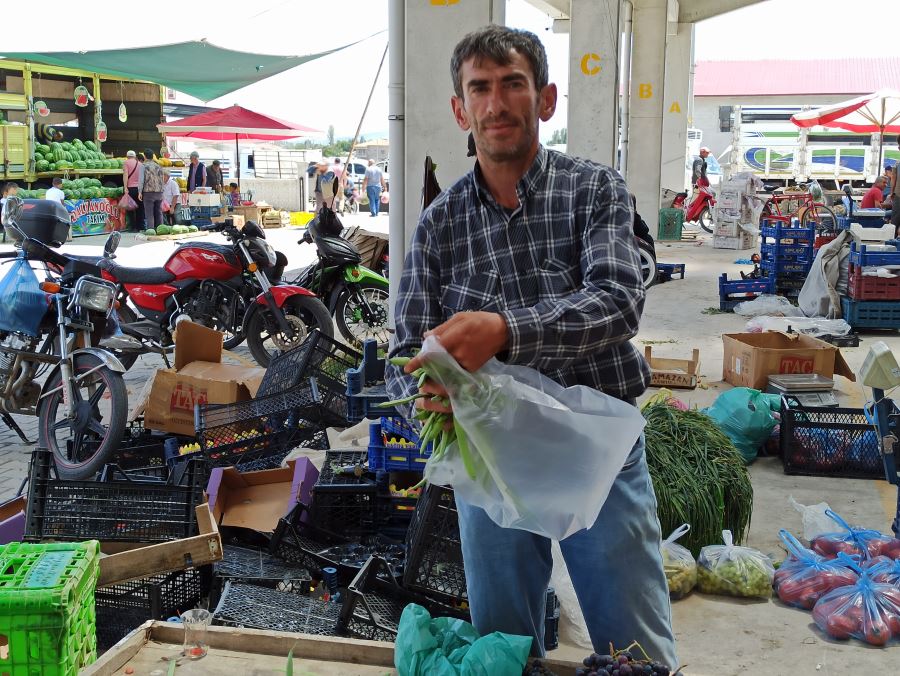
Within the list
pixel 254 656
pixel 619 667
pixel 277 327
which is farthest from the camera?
pixel 277 327

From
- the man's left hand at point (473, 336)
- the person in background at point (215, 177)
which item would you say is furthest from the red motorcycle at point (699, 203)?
the man's left hand at point (473, 336)

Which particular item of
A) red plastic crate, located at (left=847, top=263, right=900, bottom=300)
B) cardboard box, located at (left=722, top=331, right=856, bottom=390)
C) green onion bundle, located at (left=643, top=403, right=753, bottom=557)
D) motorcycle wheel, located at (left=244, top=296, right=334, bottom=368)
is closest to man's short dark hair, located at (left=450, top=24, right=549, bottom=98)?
green onion bundle, located at (left=643, top=403, right=753, bottom=557)

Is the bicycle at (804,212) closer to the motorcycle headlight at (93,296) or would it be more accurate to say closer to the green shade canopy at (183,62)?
the green shade canopy at (183,62)

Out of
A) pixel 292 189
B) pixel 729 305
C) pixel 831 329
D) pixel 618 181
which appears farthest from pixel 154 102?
pixel 618 181

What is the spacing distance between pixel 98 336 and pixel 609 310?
199 inches

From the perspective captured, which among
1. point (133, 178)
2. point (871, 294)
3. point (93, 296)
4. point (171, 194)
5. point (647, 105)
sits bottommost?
point (871, 294)

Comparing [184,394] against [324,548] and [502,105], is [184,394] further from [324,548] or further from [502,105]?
[502,105]

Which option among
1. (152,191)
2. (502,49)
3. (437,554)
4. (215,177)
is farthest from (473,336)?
(215,177)

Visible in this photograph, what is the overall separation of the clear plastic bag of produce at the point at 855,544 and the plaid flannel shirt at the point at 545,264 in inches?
107

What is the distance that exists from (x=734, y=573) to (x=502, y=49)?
2.98m

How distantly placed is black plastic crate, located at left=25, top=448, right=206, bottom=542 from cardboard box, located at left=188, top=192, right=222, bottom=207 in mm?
20445

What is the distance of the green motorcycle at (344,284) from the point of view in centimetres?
888

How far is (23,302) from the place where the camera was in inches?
239

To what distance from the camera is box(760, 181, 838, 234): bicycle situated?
13.5 m
